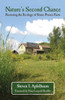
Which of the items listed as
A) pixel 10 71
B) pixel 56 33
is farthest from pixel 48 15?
pixel 56 33

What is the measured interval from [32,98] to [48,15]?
135cm

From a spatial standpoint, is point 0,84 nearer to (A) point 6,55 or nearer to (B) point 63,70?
(A) point 6,55

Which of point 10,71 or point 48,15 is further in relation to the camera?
point 48,15

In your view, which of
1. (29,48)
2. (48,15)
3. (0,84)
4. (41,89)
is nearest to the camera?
(41,89)

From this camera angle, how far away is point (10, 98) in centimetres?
170

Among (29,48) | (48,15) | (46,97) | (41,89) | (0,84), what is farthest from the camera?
(29,48)

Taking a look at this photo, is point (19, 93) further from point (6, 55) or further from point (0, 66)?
point (6, 55)

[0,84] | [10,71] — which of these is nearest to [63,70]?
[10,71]

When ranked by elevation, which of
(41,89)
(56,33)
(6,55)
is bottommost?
(41,89)

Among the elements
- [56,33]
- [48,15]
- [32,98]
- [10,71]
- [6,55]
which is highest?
[56,33]

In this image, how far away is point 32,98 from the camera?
1.69 meters

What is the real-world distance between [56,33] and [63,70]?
9.11 meters

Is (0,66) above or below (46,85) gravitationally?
above

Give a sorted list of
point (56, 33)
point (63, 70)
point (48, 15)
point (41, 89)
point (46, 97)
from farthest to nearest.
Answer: point (56, 33)
point (63, 70)
point (48, 15)
point (46, 97)
point (41, 89)
